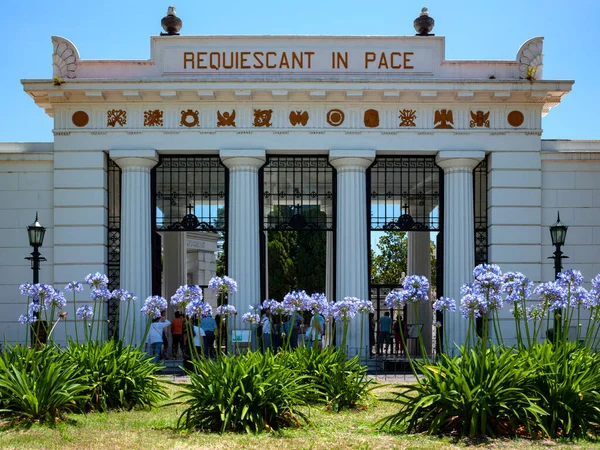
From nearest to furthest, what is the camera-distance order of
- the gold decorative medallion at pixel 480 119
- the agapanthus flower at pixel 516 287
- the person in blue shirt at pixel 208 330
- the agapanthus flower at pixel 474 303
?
the agapanthus flower at pixel 474 303
the agapanthus flower at pixel 516 287
the person in blue shirt at pixel 208 330
the gold decorative medallion at pixel 480 119

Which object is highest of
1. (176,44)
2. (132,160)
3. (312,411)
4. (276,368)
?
(176,44)

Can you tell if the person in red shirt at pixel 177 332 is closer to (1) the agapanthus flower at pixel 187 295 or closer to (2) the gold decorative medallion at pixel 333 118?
(2) the gold decorative medallion at pixel 333 118

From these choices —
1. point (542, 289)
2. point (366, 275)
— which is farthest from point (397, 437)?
point (366, 275)

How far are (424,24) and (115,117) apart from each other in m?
9.38

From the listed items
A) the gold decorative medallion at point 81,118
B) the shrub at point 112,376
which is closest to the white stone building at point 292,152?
the gold decorative medallion at point 81,118

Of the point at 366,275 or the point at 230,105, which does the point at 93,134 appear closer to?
the point at 230,105

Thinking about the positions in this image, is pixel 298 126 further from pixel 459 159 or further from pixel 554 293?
pixel 554 293

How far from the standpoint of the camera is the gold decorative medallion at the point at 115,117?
24.5m

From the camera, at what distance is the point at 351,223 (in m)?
24.6

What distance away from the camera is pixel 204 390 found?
11.9m

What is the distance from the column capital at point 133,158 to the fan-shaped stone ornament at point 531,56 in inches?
429

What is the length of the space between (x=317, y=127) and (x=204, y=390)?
45.1ft

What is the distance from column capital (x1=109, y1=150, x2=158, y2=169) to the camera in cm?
2431

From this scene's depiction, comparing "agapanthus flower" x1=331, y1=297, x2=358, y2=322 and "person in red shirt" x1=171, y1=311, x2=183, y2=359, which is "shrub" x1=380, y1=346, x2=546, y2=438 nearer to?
"agapanthus flower" x1=331, y1=297, x2=358, y2=322
